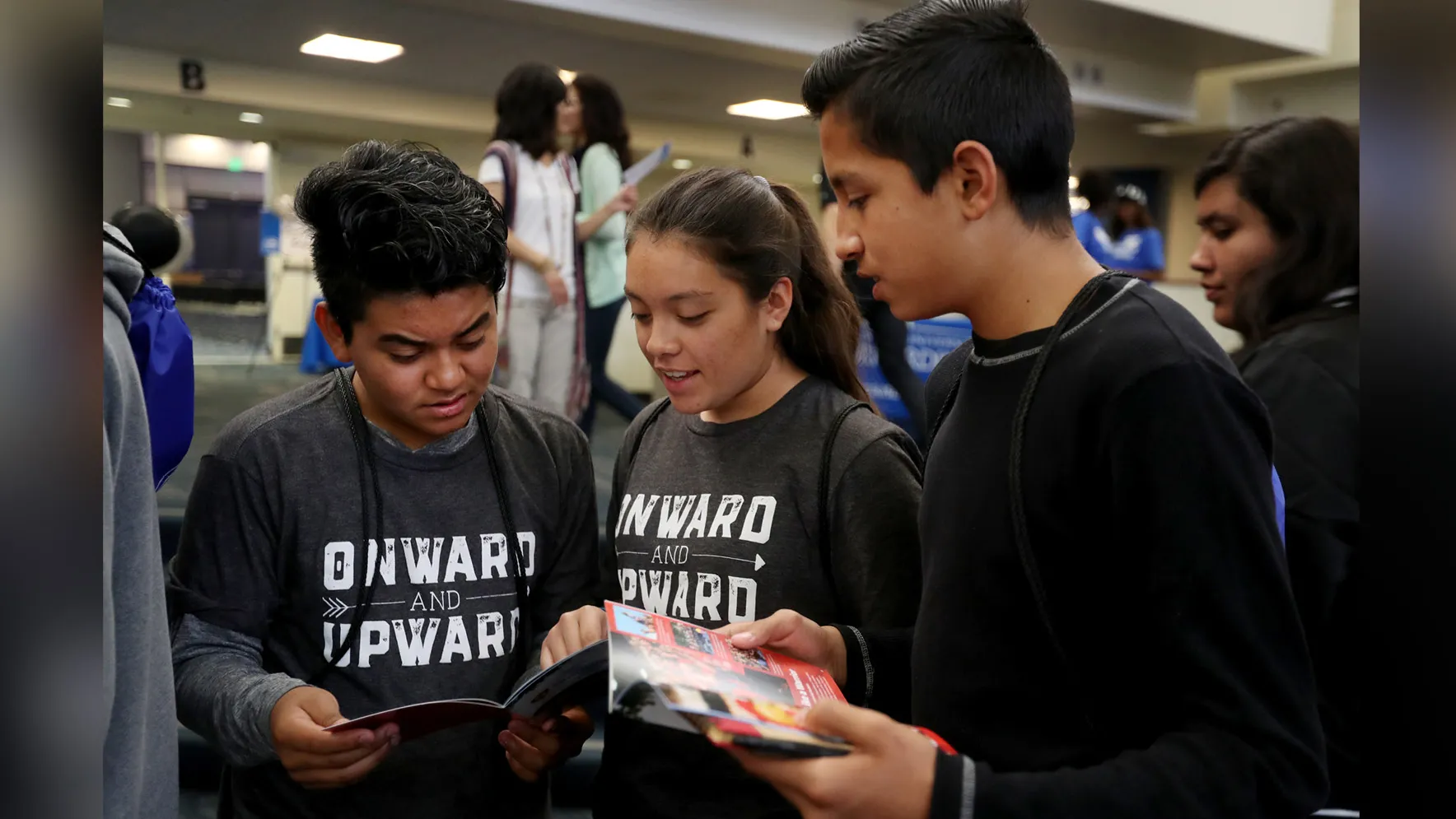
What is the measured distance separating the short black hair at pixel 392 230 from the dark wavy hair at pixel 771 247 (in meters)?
0.25

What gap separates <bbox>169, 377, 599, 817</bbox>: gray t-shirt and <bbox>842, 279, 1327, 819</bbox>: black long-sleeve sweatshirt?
0.75 metres

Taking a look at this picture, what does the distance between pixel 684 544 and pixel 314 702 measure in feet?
1.67

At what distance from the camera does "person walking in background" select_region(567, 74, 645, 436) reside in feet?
14.2

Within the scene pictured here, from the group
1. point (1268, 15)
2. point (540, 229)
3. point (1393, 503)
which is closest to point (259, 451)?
point (1393, 503)

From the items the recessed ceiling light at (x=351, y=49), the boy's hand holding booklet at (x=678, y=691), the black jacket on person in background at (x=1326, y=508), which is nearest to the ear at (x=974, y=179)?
the boy's hand holding booklet at (x=678, y=691)

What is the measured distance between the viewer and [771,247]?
65.2 inches

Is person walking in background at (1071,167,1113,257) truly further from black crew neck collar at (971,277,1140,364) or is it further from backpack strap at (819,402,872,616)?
black crew neck collar at (971,277,1140,364)

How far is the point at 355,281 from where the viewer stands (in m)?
1.52

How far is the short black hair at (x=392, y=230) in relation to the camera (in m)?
1.49

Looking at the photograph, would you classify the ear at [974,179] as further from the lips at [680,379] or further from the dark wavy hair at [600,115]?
the dark wavy hair at [600,115]

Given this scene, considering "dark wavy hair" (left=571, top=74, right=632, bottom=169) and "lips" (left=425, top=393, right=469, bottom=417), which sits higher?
"dark wavy hair" (left=571, top=74, right=632, bottom=169)

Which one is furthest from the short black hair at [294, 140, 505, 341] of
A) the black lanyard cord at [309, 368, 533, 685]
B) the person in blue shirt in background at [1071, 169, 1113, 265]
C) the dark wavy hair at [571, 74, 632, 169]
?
the person in blue shirt in background at [1071, 169, 1113, 265]

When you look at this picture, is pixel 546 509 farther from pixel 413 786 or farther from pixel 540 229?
pixel 540 229

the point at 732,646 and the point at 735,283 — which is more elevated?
the point at 735,283
